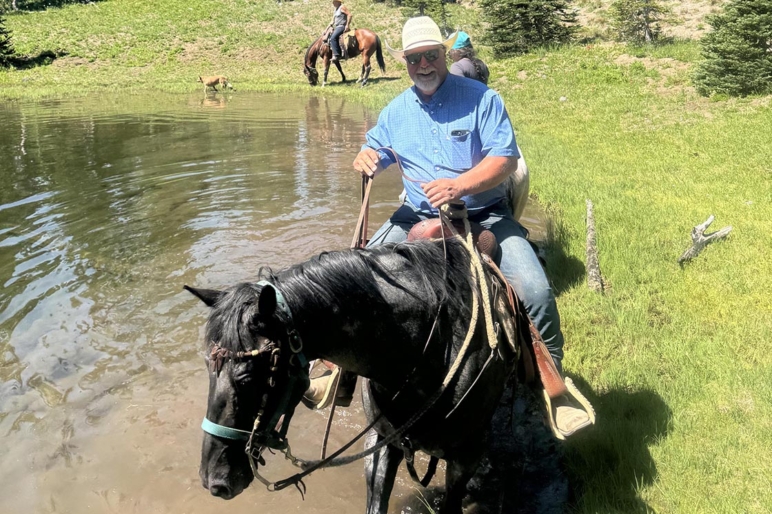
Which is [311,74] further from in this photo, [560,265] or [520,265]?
[520,265]

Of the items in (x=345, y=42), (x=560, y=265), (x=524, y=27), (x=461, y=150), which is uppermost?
(x=524, y=27)

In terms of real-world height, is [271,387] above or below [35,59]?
below

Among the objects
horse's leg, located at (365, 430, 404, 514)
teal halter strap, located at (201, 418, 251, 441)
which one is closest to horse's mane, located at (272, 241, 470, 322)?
teal halter strap, located at (201, 418, 251, 441)

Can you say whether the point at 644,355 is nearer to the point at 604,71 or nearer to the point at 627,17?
the point at 604,71

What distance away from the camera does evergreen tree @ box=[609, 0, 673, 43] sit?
2019cm

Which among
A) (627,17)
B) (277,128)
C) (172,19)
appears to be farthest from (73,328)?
(172,19)

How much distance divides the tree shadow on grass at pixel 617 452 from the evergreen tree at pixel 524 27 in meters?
19.6

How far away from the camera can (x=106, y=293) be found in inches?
247

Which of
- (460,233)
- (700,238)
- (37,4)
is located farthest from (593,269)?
(37,4)

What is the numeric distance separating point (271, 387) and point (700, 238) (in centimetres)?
522

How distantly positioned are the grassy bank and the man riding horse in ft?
2.17

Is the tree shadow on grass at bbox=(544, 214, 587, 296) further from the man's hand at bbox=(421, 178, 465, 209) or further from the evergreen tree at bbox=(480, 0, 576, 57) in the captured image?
the evergreen tree at bbox=(480, 0, 576, 57)

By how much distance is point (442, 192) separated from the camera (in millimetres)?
2947

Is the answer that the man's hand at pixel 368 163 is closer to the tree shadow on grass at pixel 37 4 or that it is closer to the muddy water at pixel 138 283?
the muddy water at pixel 138 283
